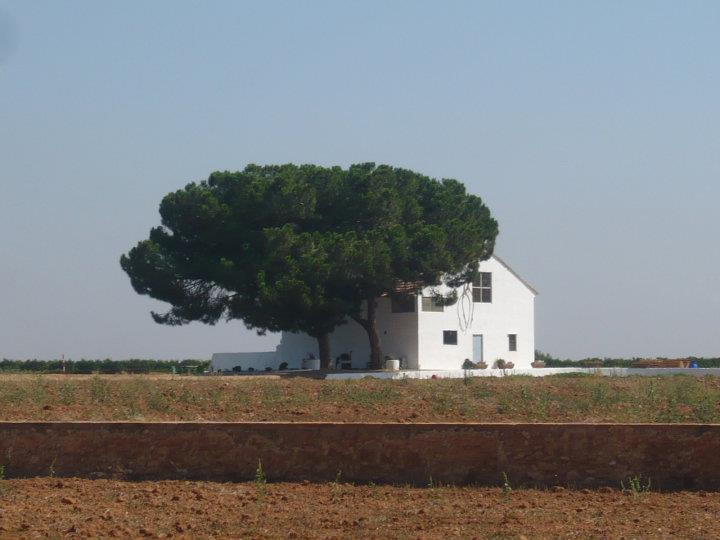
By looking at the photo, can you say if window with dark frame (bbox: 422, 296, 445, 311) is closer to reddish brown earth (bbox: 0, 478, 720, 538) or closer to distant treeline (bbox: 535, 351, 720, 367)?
distant treeline (bbox: 535, 351, 720, 367)

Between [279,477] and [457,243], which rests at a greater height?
[457,243]

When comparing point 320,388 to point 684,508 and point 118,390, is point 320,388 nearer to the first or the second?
point 118,390

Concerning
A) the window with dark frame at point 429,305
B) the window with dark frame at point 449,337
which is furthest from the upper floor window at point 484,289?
the window with dark frame at point 429,305

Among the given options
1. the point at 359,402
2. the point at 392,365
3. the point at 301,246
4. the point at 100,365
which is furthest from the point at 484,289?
the point at 359,402

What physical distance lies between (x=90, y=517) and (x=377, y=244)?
32247 millimetres

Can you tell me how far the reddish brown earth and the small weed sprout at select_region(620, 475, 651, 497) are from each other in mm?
82

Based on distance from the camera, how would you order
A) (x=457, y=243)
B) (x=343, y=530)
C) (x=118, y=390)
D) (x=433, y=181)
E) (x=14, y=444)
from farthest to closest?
(x=433, y=181)
(x=457, y=243)
(x=118, y=390)
(x=14, y=444)
(x=343, y=530)

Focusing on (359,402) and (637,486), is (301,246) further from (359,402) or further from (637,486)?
(637,486)

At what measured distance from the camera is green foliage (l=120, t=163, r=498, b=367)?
140 feet

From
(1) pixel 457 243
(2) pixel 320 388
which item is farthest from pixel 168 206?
(2) pixel 320 388

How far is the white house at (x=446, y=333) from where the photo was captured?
4881cm

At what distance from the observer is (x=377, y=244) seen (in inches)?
1700

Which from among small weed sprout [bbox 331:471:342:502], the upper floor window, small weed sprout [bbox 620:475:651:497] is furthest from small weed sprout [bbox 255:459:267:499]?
the upper floor window

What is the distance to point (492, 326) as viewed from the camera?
51.9 metres
